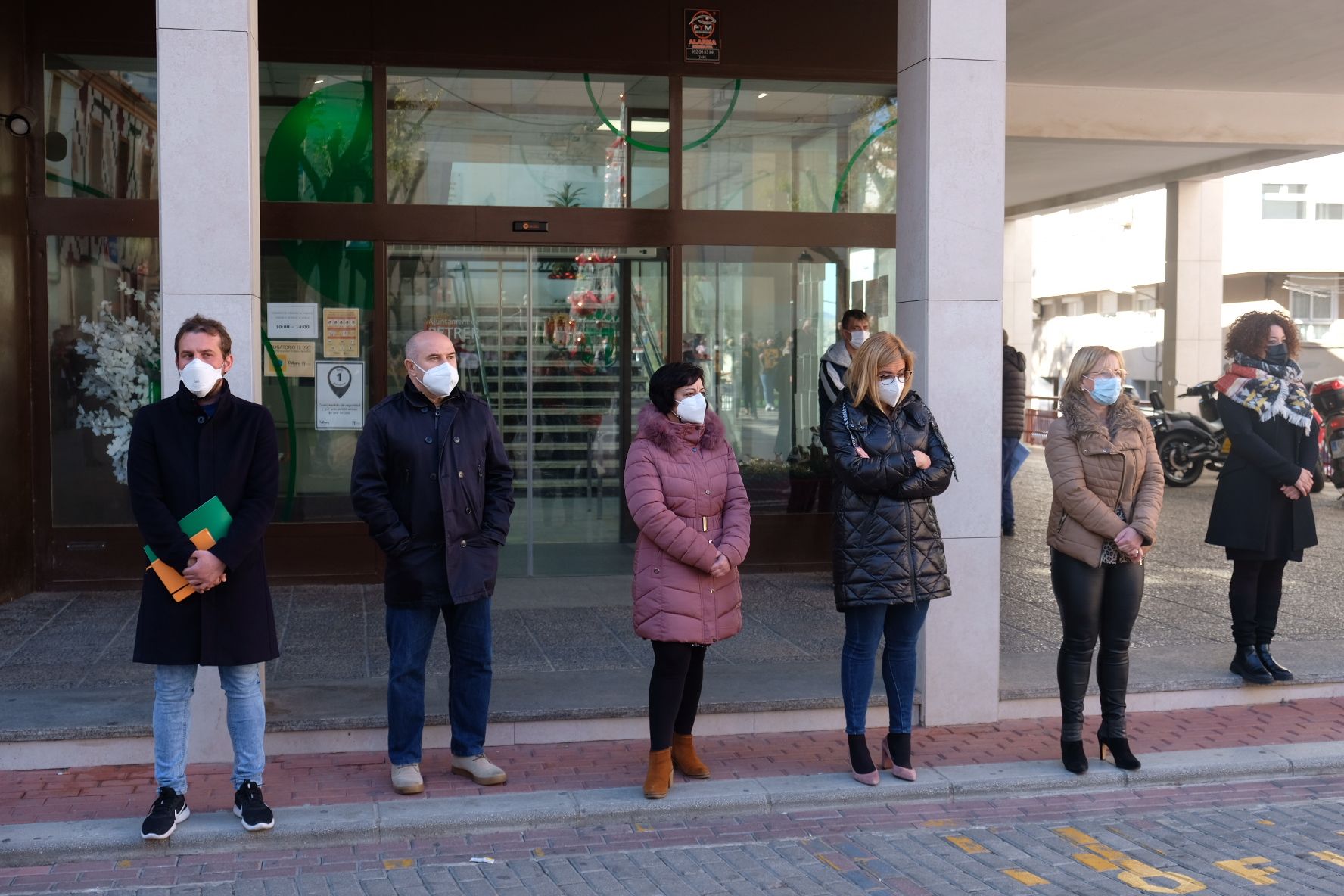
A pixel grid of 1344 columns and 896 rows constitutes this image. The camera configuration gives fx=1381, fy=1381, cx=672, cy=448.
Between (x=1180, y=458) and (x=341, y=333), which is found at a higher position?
(x=341, y=333)

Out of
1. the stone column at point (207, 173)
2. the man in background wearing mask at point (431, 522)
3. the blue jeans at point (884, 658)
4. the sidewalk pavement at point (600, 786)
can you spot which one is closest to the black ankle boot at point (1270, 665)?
the sidewalk pavement at point (600, 786)

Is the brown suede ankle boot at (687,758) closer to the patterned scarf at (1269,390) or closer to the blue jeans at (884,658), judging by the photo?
the blue jeans at (884,658)

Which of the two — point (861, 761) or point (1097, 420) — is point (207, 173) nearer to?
point (861, 761)

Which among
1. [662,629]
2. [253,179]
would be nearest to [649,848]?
[662,629]

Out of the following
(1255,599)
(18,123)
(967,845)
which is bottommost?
(967,845)

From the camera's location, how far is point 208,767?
239 inches

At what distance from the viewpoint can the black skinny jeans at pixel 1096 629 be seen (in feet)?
19.7

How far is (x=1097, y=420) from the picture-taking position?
19.8 ft

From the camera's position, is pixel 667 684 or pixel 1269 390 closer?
pixel 667 684

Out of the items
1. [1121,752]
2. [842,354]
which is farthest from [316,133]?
[1121,752]

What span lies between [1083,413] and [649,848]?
2636 mm

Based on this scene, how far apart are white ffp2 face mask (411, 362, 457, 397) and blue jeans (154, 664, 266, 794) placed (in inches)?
50.6

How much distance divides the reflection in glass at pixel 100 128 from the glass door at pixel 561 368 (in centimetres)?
226

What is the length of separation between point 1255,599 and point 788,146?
5284 millimetres
